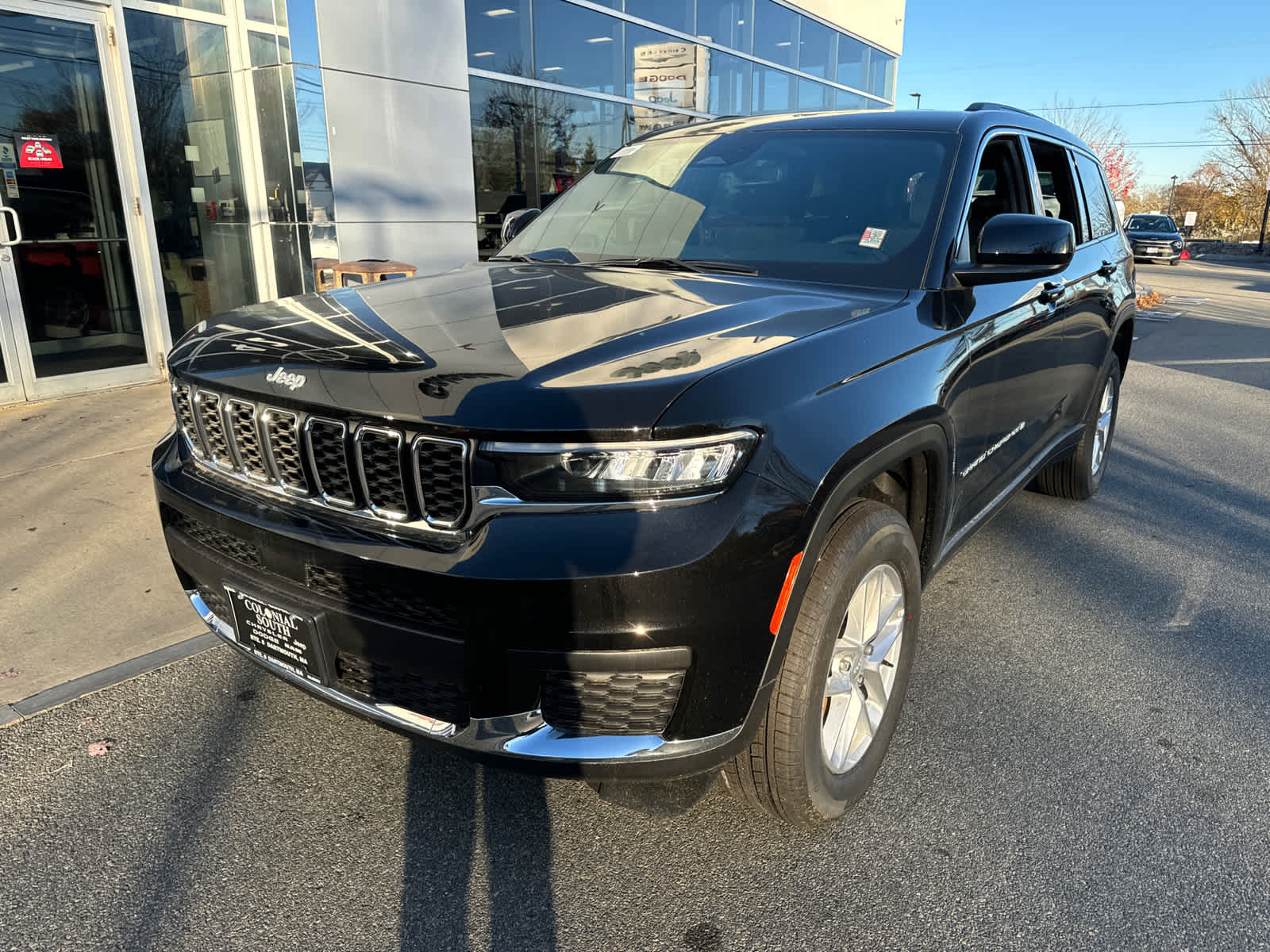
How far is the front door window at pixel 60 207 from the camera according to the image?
6.57m

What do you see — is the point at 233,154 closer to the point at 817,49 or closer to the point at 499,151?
the point at 499,151

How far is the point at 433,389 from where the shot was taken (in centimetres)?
195

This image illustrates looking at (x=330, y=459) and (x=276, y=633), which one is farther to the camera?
(x=276, y=633)

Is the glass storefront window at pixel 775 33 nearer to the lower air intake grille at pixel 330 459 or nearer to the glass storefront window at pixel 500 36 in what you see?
the glass storefront window at pixel 500 36

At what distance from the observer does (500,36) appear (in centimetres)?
1032

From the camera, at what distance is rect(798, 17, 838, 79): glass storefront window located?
Result: 58.3 ft

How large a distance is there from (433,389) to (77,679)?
211 centimetres

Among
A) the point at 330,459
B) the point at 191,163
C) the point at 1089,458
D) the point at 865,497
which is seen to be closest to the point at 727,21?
the point at 191,163

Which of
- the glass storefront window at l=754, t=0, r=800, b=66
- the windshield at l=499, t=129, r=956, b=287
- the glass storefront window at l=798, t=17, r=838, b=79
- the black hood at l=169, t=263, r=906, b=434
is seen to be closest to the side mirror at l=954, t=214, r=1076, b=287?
the windshield at l=499, t=129, r=956, b=287

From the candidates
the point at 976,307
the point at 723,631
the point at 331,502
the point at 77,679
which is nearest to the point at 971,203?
the point at 976,307

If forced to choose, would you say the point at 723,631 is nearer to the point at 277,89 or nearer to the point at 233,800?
the point at 233,800

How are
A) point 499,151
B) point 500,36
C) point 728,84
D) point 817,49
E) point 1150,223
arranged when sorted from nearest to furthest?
point 500,36 → point 499,151 → point 728,84 → point 817,49 → point 1150,223

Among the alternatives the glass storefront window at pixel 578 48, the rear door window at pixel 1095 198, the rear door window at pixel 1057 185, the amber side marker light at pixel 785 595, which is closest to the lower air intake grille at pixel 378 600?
the amber side marker light at pixel 785 595

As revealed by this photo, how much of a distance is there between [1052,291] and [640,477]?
2.48 meters
